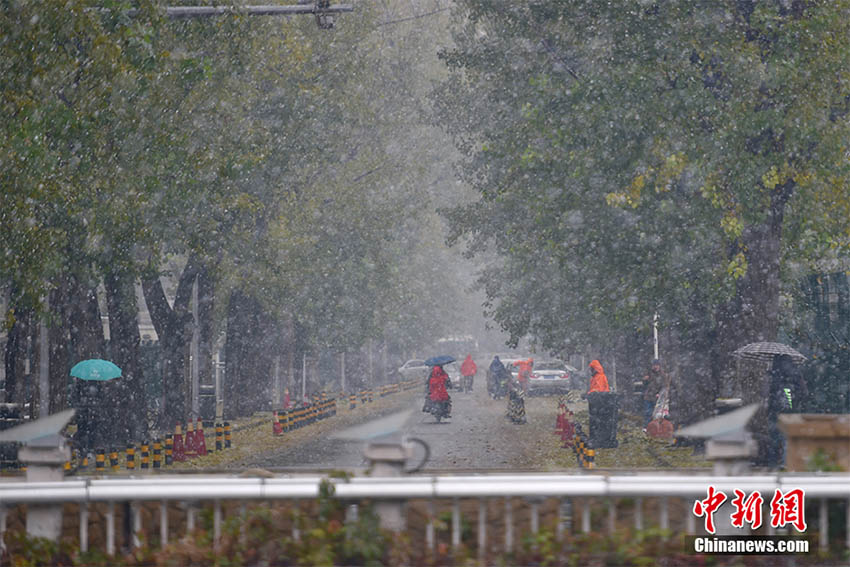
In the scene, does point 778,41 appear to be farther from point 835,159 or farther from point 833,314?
point 833,314

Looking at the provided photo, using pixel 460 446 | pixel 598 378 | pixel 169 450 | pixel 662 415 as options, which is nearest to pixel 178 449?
pixel 169 450

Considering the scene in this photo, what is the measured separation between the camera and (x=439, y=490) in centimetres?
941

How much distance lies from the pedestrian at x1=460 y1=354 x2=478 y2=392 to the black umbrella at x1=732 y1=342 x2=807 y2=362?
38.3 metres

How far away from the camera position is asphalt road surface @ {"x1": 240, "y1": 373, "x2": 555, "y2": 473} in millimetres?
24156

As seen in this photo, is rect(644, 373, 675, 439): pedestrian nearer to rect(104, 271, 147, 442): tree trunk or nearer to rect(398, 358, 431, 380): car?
rect(104, 271, 147, 442): tree trunk

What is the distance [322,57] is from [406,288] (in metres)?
28.7

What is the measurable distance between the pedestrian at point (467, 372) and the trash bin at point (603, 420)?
1264 inches

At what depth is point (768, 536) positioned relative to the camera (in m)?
9.59

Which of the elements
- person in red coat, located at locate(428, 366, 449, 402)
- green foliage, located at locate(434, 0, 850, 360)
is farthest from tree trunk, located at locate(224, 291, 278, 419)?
green foliage, located at locate(434, 0, 850, 360)

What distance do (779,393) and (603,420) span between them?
19.2 feet

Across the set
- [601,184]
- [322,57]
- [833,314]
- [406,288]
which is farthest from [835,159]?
[406,288]

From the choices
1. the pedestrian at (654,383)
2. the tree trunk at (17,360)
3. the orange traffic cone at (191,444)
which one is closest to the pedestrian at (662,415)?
the pedestrian at (654,383)

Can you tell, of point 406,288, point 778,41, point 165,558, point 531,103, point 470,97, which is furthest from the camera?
point 406,288

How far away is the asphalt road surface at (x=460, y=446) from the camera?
24.2m
